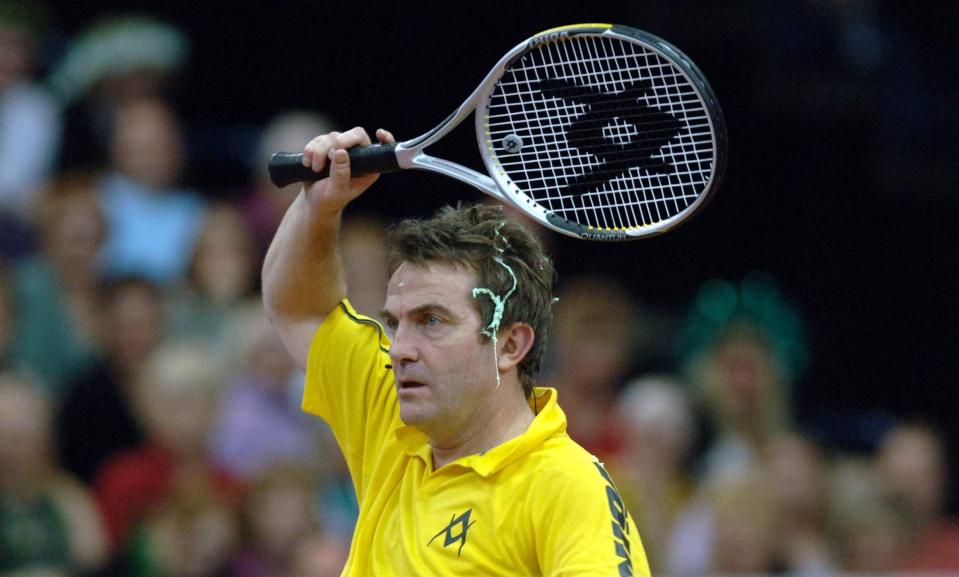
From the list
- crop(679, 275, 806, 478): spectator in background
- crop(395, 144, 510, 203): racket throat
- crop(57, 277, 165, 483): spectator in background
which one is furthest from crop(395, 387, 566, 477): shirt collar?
crop(679, 275, 806, 478): spectator in background

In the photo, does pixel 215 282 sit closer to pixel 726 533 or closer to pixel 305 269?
pixel 726 533

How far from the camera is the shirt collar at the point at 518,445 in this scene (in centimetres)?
398

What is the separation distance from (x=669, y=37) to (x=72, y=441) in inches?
175

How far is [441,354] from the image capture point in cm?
403

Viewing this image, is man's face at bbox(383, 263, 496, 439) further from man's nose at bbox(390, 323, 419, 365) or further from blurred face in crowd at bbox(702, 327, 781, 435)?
blurred face in crowd at bbox(702, 327, 781, 435)

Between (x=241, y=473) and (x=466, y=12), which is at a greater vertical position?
(x=466, y=12)

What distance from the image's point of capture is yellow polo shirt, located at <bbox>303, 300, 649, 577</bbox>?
380 centimetres

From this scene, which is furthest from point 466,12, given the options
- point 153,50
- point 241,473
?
point 241,473

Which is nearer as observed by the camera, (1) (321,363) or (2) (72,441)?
(1) (321,363)

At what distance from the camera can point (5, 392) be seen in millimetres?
7367

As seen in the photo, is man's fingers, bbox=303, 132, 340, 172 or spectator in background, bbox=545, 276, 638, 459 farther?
A: spectator in background, bbox=545, 276, 638, 459

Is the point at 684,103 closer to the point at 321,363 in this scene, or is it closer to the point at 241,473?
the point at 321,363

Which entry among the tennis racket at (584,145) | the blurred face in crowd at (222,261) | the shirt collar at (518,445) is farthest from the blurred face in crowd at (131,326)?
the shirt collar at (518,445)

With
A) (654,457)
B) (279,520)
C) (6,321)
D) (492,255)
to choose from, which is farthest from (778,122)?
(492,255)
